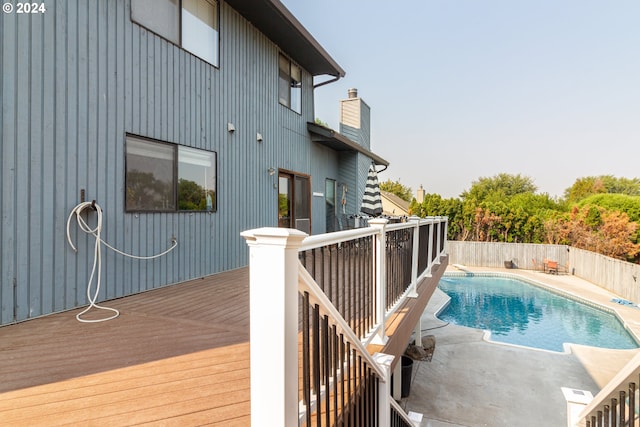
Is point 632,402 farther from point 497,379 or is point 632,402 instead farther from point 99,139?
point 497,379

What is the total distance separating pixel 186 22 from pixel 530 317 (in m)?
14.0

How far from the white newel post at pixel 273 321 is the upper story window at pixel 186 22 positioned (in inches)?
185

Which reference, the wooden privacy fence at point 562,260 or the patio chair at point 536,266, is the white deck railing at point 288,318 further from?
the patio chair at point 536,266

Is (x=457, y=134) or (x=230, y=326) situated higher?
(x=457, y=134)

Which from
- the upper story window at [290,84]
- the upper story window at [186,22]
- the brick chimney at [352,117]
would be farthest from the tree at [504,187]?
the upper story window at [186,22]

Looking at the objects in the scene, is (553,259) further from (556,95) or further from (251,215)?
(251,215)

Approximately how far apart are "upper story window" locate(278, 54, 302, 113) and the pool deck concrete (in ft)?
23.5

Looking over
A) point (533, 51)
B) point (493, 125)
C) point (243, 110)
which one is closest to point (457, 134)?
point (493, 125)

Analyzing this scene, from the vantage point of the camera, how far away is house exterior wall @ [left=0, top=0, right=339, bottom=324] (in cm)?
319

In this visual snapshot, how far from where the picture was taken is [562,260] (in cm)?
1748

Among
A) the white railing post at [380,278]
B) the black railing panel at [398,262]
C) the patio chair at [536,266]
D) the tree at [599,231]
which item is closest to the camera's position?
the white railing post at [380,278]

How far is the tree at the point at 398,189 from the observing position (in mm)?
41947

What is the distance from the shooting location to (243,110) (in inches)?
256

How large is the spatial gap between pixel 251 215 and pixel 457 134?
22.2 m
